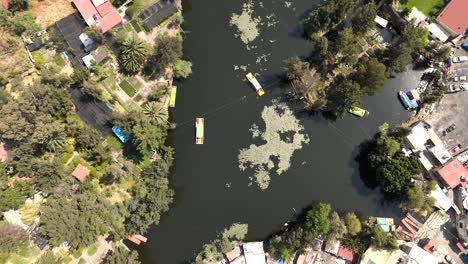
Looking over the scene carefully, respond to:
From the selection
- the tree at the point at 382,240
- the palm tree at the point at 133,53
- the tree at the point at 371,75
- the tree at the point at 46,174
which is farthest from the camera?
the palm tree at the point at 133,53

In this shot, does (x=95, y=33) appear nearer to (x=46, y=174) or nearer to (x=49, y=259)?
(x=46, y=174)

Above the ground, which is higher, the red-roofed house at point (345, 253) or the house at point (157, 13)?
the house at point (157, 13)

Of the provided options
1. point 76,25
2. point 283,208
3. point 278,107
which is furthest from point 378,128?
point 76,25

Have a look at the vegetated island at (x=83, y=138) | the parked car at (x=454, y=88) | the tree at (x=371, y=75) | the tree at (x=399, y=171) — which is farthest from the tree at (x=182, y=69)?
the parked car at (x=454, y=88)

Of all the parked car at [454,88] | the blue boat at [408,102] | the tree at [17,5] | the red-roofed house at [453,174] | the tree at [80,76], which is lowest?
the red-roofed house at [453,174]

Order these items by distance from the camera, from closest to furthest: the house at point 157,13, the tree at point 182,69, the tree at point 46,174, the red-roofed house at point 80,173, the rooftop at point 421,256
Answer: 1. the tree at point 46,174
2. the red-roofed house at point 80,173
3. the rooftop at point 421,256
4. the tree at point 182,69
5. the house at point 157,13

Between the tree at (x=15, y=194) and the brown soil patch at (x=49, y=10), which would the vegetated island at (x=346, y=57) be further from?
the tree at (x=15, y=194)

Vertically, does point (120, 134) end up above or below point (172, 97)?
below

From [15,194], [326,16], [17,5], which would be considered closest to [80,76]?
[17,5]

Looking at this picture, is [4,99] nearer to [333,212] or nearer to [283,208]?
[283,208]
